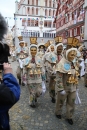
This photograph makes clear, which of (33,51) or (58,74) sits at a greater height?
(33,51)

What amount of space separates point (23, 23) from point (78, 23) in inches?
986

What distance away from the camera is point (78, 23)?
2361 centimetres

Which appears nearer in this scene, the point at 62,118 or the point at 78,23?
the point at 62,118

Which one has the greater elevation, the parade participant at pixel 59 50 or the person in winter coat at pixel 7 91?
the parade participant at pixel 59 50

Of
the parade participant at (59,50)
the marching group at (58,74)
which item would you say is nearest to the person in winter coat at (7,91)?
the marching group at (58,74)

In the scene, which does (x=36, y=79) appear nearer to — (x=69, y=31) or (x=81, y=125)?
(x=81, y=125)

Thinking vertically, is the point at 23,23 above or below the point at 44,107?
above

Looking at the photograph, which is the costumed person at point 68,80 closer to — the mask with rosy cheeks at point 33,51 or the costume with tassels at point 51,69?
the mask with rosy cheeks at point 33,51

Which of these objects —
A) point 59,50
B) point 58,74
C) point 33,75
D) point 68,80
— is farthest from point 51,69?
point 68,80

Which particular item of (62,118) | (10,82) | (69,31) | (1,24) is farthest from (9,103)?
(69,31)

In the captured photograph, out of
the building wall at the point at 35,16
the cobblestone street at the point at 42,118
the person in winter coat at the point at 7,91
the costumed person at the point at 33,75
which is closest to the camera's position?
the person in winter coat at the point at 7,91

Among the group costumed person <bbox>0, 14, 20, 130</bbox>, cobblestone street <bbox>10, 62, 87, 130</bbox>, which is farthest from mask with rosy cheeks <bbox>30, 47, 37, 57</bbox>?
costumed person <bbox>0, 14, 20, 130</bbox>

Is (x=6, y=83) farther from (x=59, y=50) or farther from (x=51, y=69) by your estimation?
(x=51, y=69)

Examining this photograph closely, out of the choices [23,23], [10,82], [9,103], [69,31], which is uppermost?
[23,23]
